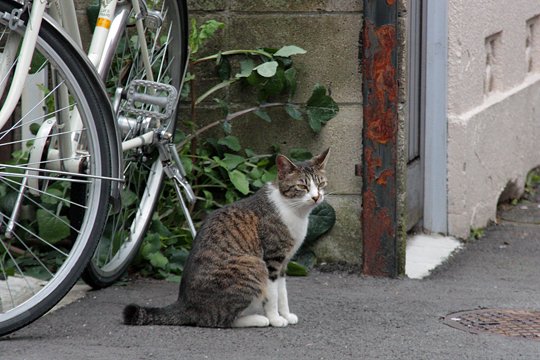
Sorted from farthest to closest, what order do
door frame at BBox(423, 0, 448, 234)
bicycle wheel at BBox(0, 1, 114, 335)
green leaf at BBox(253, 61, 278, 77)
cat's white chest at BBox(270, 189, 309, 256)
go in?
1. door frame at BBox(423, 0, 448, 234)
2. green leaf at BBox(253, 61, 278, 77)
3. cat's white chest at BBox(270, 189, 309, 256)
4. bicycle wheel at BBox(0, 1, 114, 335)

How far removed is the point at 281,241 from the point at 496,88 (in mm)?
3203

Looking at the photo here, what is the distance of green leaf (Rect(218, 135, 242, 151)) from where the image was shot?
550 cm

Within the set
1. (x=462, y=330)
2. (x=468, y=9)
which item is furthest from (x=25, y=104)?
(x=468, y=9)

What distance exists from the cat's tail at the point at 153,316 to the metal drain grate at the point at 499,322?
1119 mm

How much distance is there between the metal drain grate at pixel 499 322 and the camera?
14.9 ft

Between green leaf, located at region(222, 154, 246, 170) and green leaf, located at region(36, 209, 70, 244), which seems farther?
green leaf, located at region(222, 154, 246, 170)

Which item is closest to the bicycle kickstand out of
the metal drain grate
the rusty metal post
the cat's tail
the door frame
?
the cat's tail

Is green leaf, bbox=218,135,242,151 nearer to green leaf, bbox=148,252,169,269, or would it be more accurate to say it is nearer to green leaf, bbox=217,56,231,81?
green leaf, bbox=217,56,231,81

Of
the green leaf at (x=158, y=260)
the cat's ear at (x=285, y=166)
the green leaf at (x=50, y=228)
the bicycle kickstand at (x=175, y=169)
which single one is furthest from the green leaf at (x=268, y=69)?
the green leaf at (x=50, y=228)

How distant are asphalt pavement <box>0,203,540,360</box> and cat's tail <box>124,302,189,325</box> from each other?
4 centimetres

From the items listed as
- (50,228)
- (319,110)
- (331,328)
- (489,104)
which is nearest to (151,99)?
(50,228)

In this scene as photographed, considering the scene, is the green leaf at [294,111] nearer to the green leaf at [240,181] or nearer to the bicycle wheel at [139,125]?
the green leaf at [240,181]

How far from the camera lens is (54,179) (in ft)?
13.4

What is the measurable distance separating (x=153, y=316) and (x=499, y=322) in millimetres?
1458
